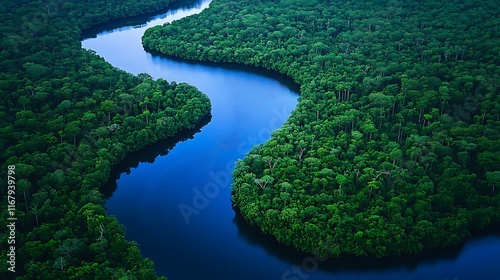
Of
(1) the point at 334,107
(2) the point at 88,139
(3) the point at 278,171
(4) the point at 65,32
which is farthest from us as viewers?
(4) the point at 65,32

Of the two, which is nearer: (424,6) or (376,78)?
(376,78)

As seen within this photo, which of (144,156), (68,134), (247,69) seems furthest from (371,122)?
(68,134)

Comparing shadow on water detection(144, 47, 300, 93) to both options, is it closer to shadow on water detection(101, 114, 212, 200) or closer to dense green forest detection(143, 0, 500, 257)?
dense green forest detection(143, 0, 500, 257)

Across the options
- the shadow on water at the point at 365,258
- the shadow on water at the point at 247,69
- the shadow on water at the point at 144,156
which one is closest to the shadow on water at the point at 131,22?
the shadow on water at the point at 247,69

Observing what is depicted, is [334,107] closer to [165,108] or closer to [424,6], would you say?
[165,108]

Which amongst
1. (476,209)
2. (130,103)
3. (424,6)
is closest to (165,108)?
(130,103)

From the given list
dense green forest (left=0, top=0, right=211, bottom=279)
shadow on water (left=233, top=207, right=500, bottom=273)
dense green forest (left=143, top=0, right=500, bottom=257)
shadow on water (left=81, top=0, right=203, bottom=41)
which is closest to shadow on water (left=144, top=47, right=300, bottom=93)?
dense green forest (left=143, top=0, right=500, bottom=257)
